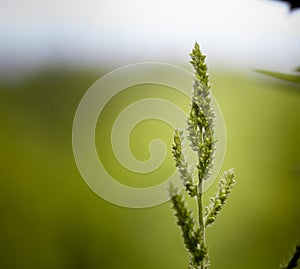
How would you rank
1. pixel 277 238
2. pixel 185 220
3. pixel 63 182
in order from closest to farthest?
pixel 185 220, pixel 277 238, pixel 63 182

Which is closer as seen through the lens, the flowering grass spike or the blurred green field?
the flowering grass spike

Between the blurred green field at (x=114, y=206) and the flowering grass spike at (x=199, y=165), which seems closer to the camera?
the flowering grass spike at (x=199, y=165)

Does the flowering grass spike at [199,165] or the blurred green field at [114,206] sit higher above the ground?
the flowering grass spike at [199,165]

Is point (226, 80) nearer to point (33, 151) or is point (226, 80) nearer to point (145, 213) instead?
point (145, 213)

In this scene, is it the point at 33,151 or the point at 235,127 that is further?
the point at 33,151

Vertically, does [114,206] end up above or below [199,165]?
below

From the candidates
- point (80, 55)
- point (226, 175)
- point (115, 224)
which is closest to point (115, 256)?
point (115, 224)

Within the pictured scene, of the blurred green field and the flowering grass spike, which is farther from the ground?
the flowering grass spike

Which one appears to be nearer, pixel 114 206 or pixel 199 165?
pixel 199 165
